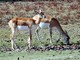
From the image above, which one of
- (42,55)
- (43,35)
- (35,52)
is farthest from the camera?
(43,35)

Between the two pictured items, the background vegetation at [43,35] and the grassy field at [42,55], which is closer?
the grassy field at [42,55]

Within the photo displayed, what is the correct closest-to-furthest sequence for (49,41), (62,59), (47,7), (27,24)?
(62,59)
(27,24)
(49,41)
(47,7)

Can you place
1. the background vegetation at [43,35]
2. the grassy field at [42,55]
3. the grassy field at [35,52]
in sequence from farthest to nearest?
the background vegetation at [43,35] < the grassy field at [35,52] < the grassy field at [42,55]

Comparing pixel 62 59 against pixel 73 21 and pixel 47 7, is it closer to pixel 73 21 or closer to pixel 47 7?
pixel 73 21

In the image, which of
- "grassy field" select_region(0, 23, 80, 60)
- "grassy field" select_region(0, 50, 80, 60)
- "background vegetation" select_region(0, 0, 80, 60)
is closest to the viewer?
"grassy field" select_region(0, 50, 80, 60)

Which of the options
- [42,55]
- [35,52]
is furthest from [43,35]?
[42,55]

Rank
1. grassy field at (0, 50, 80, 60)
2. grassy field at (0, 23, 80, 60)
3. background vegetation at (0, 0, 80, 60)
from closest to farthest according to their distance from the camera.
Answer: grassy field at (0, 50, 80, 60) < grassy field at (0, 23, 80, 60) < background vegetation at (0, 0, 80, 60)

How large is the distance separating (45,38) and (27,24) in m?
2.75

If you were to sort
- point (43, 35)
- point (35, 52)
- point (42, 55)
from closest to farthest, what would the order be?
point (42, 55) → point (35, 52) → point (43, 35)

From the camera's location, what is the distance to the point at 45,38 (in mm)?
18672

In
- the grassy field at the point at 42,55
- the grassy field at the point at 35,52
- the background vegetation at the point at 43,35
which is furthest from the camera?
the background vegetation at the point at 43,35

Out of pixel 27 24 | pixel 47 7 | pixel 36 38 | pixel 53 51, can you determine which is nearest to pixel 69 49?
pixel 53 51

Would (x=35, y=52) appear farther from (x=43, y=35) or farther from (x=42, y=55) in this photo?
(x=43, y=35)

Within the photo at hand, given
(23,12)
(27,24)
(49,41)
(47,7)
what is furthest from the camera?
(47,7)
